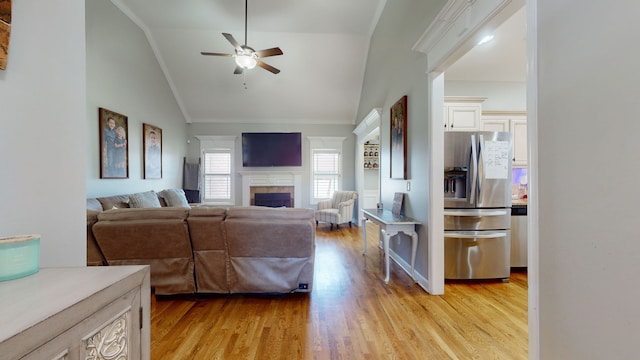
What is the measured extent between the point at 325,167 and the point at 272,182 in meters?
1.58

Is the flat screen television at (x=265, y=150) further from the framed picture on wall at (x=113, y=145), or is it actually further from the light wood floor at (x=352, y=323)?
the light wood floor at (x=352, y=323)

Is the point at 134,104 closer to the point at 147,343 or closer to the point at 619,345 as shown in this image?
the point at 147,343

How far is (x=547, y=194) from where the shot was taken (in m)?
1.28

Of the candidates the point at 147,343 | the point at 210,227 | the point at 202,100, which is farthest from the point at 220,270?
the point at 202,100

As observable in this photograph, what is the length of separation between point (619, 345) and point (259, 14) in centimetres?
574

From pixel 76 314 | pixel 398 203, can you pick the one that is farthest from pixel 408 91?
pixel 76 314

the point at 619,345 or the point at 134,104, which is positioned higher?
the point at 134,104

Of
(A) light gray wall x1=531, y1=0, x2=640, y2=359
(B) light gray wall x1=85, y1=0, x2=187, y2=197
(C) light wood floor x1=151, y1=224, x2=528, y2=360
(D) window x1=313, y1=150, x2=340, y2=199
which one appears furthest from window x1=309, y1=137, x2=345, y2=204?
(A) light gray wall x1=531, y1=0, x2=640, y2=359

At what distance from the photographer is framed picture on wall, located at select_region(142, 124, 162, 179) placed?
5145 mm

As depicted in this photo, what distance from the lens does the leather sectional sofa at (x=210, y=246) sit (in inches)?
92.2

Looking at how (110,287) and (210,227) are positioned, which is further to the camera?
(210,227)

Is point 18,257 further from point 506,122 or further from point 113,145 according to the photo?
point 506,122

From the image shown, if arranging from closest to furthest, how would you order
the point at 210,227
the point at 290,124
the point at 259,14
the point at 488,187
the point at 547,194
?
the point at 547,194 < the point at 210,227 < the point at 488,187 < the point at 259,14 < the point at 290,124

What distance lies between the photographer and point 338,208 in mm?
6262
